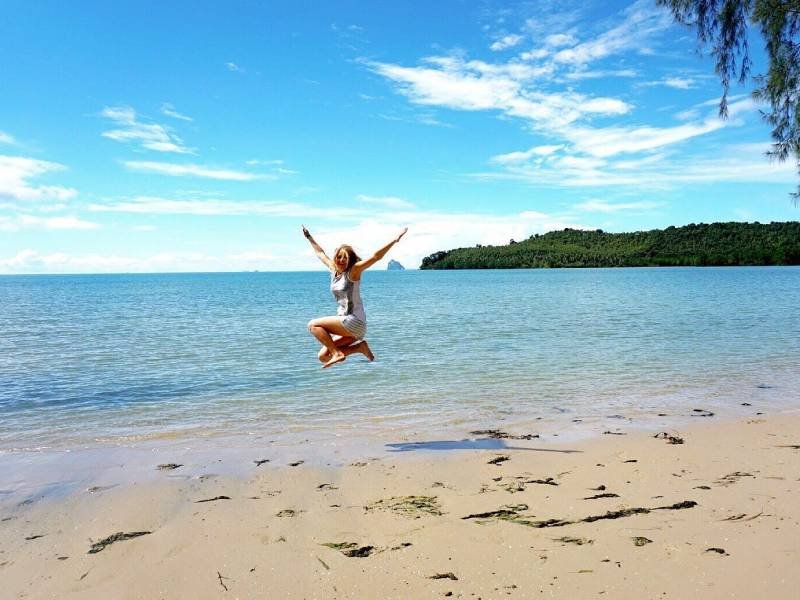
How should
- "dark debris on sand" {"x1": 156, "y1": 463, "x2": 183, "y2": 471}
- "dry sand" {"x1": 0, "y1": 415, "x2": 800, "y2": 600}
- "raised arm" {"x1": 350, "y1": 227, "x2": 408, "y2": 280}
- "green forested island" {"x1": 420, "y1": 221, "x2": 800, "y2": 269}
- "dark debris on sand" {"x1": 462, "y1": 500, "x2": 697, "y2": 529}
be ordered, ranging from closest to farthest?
"dry sand" {"x1": 0, "y1": 415, "x2": 800, "y2": 600}, "dark debris on sand" {"x1": 462, "y1": 500, "x2": 697, "y2": 529}, "dark debris on sand" {"x1": 156, "y1": 463, "x2": 183, "y2": 471}, "raised arm" {"x1": 350, "y1": 227, "x2": 408, "y2": 280}, "green forested island" {"x1": 420, "y1": 221, "x2": 800, "y2": 269}

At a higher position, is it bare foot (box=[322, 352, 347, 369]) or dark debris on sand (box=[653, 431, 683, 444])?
bare foot (box=[322, 352, 347, 369])

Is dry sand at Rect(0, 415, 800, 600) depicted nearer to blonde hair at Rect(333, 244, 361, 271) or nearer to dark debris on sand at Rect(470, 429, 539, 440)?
dark debris on sand at Rect(470, 429, 539, 440)

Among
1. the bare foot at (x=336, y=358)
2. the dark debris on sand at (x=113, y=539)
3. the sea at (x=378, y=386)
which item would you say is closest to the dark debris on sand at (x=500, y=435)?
the sea at (x=378, y=386)

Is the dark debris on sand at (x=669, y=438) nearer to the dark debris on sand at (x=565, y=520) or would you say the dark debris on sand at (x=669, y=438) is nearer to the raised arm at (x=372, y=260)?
the dark debris on sand at (x=565, y=520)

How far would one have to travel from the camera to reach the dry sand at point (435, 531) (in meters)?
4.41

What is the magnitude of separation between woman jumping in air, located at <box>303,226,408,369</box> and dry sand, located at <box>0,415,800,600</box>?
1.95 metres

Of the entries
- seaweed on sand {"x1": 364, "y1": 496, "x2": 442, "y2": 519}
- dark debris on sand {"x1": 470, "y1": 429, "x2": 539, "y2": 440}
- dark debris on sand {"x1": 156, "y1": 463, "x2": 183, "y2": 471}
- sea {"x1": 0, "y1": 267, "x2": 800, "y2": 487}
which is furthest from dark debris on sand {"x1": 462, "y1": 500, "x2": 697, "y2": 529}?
dark debris on sand {"x1": 156, "y1": 463, "x2": 183, "y2": 471}

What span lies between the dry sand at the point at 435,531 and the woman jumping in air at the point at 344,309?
1.95 m

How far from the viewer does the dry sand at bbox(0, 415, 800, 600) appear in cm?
441

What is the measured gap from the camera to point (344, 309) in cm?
868

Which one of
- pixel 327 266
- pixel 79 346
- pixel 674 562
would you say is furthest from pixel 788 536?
pixel 79 346

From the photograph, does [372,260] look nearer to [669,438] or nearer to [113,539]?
[113,539]

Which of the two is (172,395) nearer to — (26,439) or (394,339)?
(26,439)

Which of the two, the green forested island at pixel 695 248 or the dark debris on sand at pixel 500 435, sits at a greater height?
the green forested island at pixel 695 248
